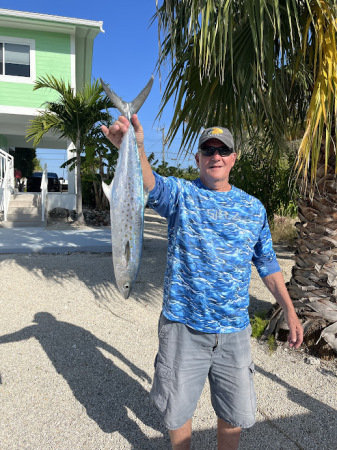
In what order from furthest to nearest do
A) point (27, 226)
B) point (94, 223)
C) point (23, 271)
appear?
point (94, 223) < point (27, 226) < point (23, 271)

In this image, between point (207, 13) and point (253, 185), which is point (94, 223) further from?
point (207, 13)

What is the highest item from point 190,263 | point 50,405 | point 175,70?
point 175,70

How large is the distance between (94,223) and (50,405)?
924 centimetres

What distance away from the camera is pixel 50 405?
9.21ft

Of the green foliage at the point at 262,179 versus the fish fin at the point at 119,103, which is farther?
the green foliage at the point at 262,179

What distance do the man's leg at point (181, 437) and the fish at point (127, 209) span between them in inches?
36.0

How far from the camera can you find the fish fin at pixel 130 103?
168 centimetres

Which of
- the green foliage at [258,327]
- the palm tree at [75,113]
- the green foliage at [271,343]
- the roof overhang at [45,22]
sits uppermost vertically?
the roof overhang at [45,22]

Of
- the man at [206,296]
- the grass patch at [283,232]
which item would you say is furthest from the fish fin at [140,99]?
the grass patch at [283,232]

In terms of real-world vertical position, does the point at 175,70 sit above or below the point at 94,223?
above

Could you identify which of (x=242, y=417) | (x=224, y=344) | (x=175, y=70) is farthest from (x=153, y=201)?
(x=175, y=70)

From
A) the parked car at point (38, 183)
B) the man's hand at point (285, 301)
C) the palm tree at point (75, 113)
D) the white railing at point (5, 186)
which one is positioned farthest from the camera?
the parked car at point (38, 183)

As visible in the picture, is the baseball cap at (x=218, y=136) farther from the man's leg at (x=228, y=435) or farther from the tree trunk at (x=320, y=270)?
the tree trunk at (x=320, y=270)

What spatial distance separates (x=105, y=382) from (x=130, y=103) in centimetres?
255
